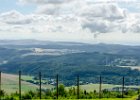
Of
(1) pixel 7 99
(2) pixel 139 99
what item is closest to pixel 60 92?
(1) pixel 7 99

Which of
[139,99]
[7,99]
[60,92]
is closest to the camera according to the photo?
[139,99]

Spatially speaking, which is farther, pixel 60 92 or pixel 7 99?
pixel 60 92

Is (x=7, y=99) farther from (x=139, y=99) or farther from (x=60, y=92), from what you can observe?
(x=60, y=92)

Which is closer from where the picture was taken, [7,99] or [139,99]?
[139,99]

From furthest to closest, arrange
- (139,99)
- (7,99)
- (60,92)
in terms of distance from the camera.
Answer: (60,92)
(7,99)
(139,99)
